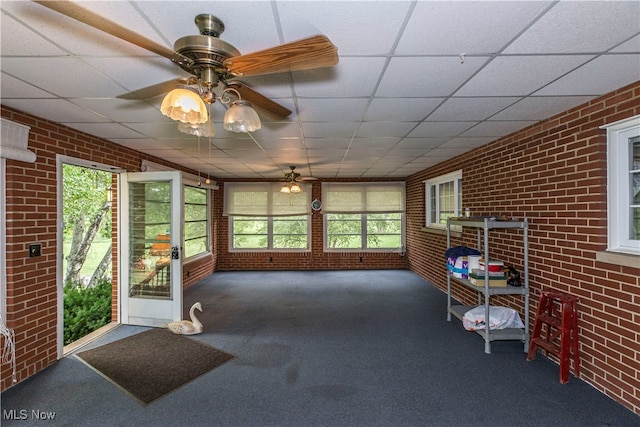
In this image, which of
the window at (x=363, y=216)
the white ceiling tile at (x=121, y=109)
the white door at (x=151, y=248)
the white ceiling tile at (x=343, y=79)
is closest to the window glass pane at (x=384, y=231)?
the window at (x=363, y=216)

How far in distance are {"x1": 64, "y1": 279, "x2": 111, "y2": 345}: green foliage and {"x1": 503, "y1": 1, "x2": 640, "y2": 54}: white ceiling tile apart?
6.18 metres

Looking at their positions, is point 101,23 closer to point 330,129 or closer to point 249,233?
point 330,129

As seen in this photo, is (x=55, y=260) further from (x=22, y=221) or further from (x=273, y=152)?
(x=273, y=152)

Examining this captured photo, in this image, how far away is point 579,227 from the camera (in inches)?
104

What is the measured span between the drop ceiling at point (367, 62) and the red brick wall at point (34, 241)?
26 cm

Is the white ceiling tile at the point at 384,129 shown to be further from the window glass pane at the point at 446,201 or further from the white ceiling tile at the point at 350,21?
the window glass pane at the point at 446,201

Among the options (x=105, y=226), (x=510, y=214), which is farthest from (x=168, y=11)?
(x=105, y=226)

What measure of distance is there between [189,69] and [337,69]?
0.97m

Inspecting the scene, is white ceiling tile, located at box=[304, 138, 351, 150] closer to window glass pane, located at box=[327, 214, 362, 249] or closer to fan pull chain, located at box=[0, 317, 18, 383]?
fan pull chain, located at box=[0, 317, 18, 383]

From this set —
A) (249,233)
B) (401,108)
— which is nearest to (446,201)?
(401,108)

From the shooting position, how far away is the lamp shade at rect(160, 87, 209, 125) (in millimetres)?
1357

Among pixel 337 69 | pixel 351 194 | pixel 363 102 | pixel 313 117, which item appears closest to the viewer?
pixel 337 69

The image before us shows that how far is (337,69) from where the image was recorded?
1.96 metres

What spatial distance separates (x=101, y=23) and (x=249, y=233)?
695cm
